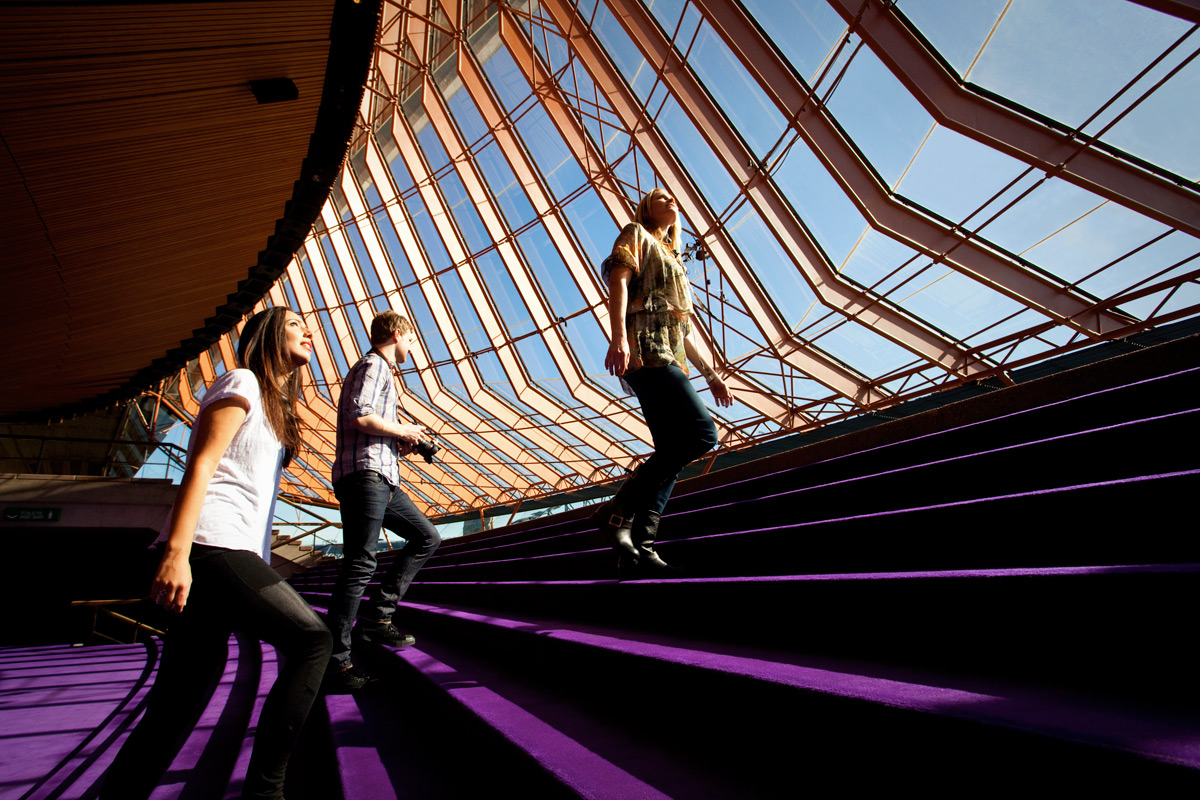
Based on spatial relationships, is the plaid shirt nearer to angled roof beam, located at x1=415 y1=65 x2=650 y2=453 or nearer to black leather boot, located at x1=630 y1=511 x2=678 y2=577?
black leather boot, located at x1=630 y1=511 x2=678 y2=577

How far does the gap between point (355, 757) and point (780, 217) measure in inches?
440

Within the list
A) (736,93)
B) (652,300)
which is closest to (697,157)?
(736,93)

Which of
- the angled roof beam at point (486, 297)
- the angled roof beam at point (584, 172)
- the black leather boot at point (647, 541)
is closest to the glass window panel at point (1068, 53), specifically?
the angled roof beam at point (584, 172)

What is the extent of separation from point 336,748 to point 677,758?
1.31 meters

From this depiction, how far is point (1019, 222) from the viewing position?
9.83 m

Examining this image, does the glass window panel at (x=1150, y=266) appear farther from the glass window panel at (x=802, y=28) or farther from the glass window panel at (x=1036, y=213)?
the glass window panel at (x=802, y=28)

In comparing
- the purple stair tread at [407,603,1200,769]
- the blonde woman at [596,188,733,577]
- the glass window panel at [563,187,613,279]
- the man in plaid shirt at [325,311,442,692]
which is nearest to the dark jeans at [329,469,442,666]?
→ the man in plaid shirt at [325,311,442,692]

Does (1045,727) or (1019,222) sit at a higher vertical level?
(1019,222)

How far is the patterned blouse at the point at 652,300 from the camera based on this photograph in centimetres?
320

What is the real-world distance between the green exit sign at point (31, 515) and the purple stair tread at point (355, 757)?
17.0 meters

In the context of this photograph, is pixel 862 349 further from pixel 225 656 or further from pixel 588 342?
pixel 225 656

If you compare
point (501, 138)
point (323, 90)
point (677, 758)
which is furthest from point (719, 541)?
point (501, 138)

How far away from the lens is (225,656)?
1.78 m

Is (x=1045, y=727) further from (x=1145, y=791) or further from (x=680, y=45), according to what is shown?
(x=680, y=45)
